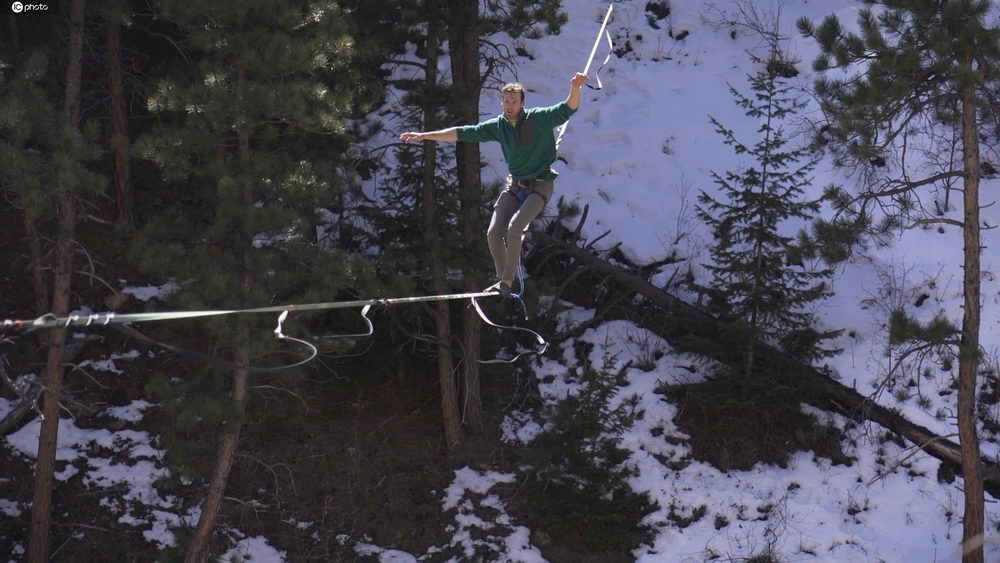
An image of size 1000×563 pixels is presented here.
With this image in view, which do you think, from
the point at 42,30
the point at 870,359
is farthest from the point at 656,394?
the point at 42,30

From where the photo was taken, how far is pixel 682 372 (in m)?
16.3

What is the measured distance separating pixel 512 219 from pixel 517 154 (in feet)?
1.95

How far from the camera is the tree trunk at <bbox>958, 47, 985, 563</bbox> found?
41.5 ft

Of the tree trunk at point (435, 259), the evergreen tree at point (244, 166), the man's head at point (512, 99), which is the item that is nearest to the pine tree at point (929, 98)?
the tree trunk at point (435, 259)

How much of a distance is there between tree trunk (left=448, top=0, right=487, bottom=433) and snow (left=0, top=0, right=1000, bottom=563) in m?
0.90

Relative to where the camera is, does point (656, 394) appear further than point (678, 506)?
Yes

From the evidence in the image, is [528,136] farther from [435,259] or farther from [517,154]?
[435,259]

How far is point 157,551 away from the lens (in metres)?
13.7

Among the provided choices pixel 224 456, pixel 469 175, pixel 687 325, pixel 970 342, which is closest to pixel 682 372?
pixel 687 325

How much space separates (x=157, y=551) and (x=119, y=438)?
2.00m

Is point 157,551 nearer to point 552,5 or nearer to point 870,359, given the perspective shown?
point 552,5

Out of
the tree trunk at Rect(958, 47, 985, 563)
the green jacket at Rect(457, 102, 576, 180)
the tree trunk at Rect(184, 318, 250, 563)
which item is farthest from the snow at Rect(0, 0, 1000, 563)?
the green jacket at Rect(457, 102, 576, 180)

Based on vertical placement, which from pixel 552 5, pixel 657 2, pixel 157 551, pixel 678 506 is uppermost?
pixel 657 2

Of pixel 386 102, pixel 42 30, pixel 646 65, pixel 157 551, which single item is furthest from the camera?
pixel 646 65
